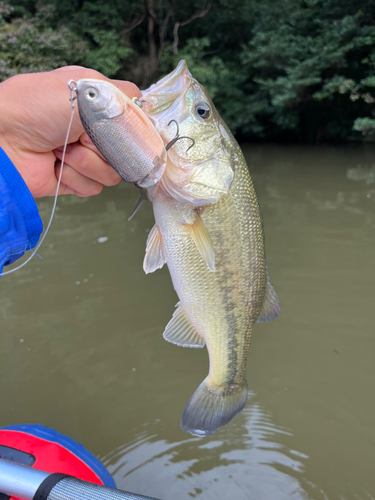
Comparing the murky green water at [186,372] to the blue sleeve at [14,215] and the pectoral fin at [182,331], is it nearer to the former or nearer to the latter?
the pectoral fin at [182,331]

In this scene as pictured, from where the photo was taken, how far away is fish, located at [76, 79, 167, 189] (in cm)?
104

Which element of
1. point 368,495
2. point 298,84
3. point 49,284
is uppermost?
point 298,84

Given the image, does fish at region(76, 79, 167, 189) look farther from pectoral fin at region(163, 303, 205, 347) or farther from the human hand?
pectoral fin at region(163, 303, 205, 347)

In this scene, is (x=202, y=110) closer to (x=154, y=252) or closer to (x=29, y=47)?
(x=154, y=252)

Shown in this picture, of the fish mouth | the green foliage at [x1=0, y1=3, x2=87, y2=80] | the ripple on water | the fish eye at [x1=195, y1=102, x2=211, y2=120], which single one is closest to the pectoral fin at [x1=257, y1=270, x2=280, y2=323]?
the fish eye at [x1=195, y1=102, x2=211, y2=120]

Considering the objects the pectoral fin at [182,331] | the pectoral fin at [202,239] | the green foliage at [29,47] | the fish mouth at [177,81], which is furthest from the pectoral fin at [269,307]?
the green foliage at [29,47]

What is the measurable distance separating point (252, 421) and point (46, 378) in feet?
5.38

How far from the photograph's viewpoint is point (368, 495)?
234 centimetres

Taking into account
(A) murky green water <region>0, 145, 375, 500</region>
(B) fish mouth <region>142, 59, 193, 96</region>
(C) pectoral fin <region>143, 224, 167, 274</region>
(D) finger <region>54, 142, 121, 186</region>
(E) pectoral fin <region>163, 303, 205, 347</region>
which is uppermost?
(B) fish mouth <region>142, 59, 193, 96</region>

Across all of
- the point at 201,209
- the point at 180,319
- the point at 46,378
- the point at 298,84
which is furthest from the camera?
the point at 298,84

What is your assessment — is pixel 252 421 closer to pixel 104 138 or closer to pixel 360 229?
pixel 104 138

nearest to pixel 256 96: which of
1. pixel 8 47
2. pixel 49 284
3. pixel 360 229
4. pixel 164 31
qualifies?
pixel 164 31

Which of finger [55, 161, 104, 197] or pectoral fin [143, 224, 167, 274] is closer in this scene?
pectoral fin [143, 224, 167, 274]

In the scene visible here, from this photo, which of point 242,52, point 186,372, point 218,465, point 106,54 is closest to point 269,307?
point 218,465
